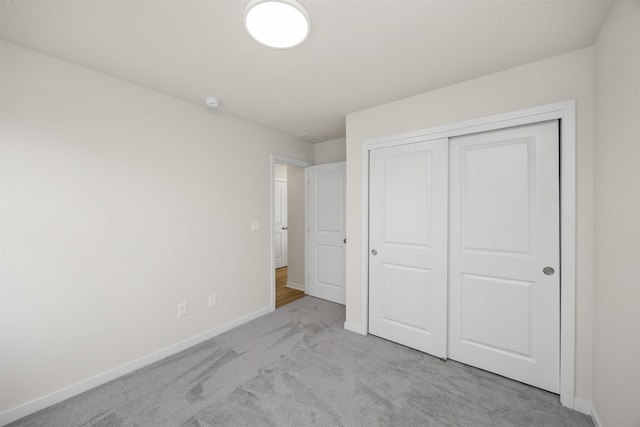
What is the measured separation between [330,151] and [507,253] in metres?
2.64

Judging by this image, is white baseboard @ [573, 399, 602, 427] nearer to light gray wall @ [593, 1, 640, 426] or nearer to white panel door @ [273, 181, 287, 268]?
light gray wall @ [593, 1, 640, 426]

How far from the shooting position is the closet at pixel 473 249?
185 cm

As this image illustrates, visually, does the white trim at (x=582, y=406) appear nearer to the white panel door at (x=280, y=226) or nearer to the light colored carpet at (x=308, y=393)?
the light colored carpet at (x=308, y=393)

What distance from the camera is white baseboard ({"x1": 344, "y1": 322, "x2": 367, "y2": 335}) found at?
107 inches

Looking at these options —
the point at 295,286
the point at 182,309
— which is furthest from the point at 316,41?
the point at 295,286

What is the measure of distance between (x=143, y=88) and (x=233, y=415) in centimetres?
266

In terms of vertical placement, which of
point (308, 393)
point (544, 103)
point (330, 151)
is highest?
point (330, 151)

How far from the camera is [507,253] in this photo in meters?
2.00

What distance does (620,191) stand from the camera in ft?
4.24

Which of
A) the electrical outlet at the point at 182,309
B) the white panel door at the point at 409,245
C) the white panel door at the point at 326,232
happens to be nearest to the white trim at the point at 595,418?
the white panel door at the point at 409,245

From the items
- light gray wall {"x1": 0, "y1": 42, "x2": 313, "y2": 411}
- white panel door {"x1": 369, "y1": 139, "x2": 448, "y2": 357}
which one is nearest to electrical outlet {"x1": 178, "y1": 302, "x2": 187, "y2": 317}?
light gray wall {"x1": 0, "y1": 42, "x2": 313, "y2": 411}

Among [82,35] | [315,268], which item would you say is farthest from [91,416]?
[315,268]

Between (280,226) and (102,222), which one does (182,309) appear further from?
(280,226)

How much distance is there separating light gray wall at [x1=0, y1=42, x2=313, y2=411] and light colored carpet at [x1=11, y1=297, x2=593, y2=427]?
12.4 inches
